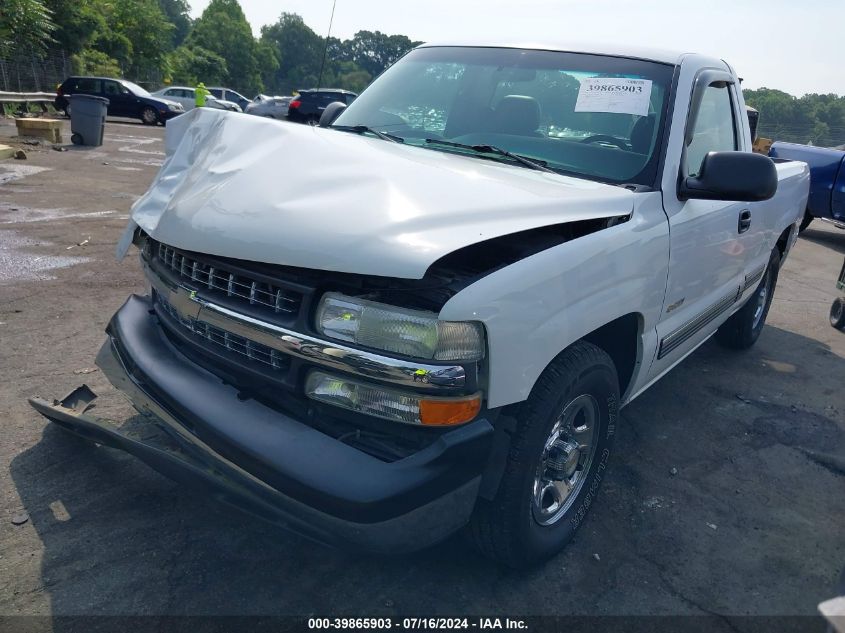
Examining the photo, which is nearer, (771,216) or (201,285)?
(201,285)

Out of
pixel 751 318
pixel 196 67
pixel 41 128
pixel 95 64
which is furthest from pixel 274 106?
pixel 196 67

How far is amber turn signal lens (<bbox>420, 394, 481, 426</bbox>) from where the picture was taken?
2078mm

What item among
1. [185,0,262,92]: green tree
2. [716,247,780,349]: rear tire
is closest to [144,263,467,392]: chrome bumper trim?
[716,247,780,349]: rear tire

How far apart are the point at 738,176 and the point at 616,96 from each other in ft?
2.26

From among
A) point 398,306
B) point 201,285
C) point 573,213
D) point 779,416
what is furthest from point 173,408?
point 779,416

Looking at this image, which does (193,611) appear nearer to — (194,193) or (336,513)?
(336,513)

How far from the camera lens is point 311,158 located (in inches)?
104

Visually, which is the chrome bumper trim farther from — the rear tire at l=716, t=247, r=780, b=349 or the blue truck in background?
the blue truck in background

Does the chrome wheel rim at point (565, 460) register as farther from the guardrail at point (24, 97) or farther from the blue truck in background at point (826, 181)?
the guardrail at point (24, 97)

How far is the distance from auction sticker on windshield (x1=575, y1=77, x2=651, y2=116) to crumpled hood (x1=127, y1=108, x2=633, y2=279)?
53cm

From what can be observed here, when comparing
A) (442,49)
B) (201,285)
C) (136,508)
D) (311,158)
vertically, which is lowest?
(136,508)

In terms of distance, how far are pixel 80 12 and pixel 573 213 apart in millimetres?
32867

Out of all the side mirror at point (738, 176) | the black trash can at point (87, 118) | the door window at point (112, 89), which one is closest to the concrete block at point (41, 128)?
the black trash can at point (87, 118)

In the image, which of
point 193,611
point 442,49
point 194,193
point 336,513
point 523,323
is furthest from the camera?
point 442,49
